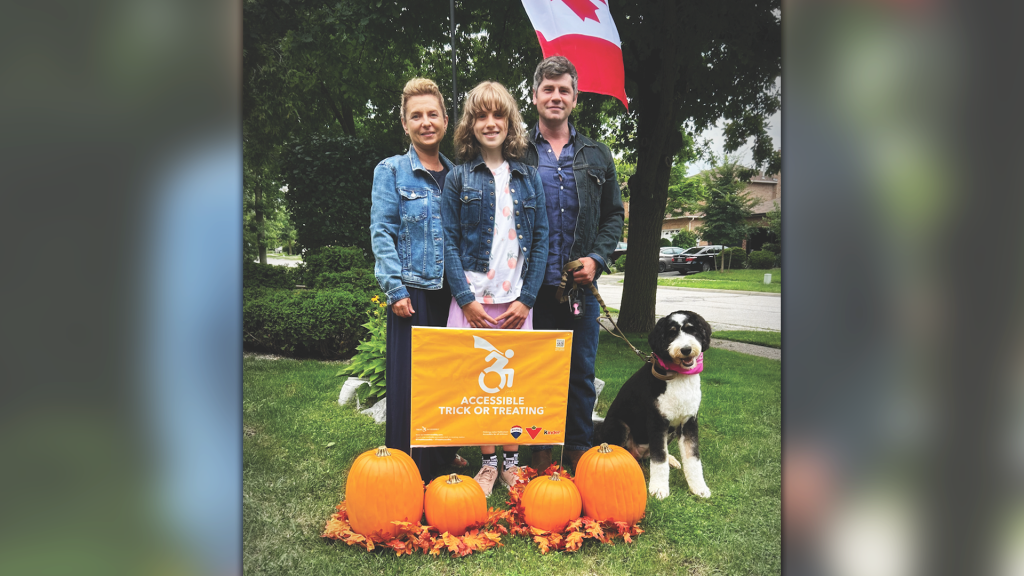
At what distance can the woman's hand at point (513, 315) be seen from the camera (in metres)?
2.71

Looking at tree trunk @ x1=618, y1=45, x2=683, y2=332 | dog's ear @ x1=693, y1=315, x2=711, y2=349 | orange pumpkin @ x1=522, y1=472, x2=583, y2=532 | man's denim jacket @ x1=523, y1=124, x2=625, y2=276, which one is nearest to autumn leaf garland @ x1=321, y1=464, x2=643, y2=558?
orange pumpkin @ x1=522, y1=472, x2=583, y2=532

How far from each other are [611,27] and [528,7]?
0.62 m

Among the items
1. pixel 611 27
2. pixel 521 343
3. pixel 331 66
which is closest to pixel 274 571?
pixel 521 343

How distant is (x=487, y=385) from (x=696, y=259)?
11.2ft

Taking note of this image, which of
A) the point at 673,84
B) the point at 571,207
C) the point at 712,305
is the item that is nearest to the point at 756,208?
the point at 571,207

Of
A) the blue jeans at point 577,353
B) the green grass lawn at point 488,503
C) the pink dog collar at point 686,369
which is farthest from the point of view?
the blue jeans at point 577,353

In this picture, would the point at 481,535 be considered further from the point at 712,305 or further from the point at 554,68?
the point at 712,305

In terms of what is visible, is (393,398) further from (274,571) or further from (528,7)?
(528,7)

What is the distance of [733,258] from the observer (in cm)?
384

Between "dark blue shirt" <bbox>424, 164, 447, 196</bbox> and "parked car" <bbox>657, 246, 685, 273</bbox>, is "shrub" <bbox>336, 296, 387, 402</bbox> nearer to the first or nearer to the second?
"dark blue shirt" <bbox>424, 164, 447, 196</bbox>

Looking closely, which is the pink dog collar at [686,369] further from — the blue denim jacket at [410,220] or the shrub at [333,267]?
the shrub at [333,267]

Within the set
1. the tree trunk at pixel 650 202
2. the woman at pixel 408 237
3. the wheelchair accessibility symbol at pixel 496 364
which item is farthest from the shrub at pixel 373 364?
the tree trunk at pixel 650 202

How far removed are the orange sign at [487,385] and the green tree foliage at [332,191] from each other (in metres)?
4.00

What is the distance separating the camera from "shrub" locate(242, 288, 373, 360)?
470cm
